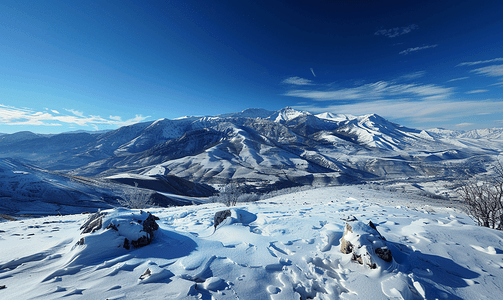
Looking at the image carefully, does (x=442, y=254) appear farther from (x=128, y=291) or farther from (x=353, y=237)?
(x=128, y=291)

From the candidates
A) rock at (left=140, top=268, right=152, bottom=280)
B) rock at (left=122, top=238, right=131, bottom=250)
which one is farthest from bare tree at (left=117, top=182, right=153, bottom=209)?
rock at (left=140, top=268, right=152, bottom=280)

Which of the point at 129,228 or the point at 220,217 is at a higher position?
the point at 129,228

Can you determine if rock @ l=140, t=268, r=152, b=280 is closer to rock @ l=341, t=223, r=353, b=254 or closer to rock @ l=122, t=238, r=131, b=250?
rock @ l=122, t=238, r=131, b=250

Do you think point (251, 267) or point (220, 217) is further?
point (220, 217)

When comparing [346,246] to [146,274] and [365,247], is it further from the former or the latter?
[146,274]

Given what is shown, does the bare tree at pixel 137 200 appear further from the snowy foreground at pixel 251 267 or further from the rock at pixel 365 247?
the rock at pixel 365 247

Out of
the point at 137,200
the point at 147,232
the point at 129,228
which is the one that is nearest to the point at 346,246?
the point at 147,232

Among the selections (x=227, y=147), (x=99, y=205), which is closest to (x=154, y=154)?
(x=227, y=147)

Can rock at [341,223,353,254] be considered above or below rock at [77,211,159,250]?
below

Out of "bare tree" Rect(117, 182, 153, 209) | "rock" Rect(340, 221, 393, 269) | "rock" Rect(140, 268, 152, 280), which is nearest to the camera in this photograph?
"rock" Rect(140, 268, 152, 280)
